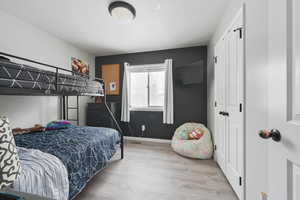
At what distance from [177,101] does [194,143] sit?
3.91 ft

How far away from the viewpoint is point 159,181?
176cm

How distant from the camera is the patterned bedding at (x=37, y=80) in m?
1.22

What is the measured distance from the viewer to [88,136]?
72.2 inches

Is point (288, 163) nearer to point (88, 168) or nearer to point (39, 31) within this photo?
point (88, 168)

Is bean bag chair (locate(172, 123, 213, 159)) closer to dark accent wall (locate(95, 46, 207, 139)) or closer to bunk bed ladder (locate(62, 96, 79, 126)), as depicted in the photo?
dark accent wall (locate(95, 46, 207, 139))

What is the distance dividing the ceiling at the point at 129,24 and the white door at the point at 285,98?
149cm

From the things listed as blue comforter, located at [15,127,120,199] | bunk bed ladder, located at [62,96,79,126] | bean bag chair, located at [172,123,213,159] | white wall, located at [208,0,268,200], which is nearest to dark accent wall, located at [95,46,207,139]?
bean bag chair, located at [172,123,213,159]

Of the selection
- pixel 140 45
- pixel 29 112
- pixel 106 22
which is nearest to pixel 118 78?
pixel 140 45

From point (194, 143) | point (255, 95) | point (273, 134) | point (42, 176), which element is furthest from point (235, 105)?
point (42, 176)

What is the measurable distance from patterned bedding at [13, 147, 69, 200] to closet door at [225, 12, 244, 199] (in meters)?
1.80

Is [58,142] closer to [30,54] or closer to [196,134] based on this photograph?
[30,54]

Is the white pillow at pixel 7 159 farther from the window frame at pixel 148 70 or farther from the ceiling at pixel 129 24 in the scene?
the window frame at pixel 148 70

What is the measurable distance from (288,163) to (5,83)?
84.7 inches

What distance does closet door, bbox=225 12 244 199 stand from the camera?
1334 mm
